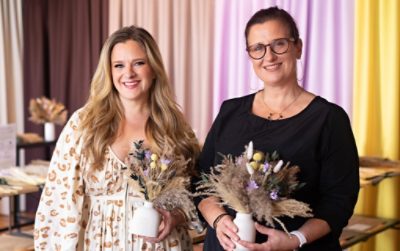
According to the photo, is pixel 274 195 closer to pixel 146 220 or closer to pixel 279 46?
pixel 279 46

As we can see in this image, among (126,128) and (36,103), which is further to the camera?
(36,103)

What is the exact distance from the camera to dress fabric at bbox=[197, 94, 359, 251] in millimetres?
1986

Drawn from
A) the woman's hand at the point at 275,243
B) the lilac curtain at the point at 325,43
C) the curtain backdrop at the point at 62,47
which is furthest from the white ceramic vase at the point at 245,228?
the curtain backdrop at the point at 62,47

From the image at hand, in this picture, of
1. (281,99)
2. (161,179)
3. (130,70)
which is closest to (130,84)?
(130,70)

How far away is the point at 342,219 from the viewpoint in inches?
79.1

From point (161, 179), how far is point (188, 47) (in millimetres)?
3748

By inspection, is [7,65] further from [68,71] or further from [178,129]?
[178,129]

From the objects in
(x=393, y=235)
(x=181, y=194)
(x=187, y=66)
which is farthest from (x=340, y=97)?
(x=181, y=194)

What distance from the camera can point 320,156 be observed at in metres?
2.00

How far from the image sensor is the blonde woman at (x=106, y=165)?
96.3 inches

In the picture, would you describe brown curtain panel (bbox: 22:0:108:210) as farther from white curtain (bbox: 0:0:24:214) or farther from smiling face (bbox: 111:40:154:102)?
smiling face (bbox: 111:40:154:102)

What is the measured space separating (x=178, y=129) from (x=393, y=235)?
2.65 m

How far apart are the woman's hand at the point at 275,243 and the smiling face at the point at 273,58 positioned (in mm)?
488

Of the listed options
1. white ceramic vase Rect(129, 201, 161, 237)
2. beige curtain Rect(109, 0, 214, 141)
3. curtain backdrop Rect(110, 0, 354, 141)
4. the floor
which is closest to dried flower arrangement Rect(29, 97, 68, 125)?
curtain backdrop Rect(110, 0, 354, 141)
